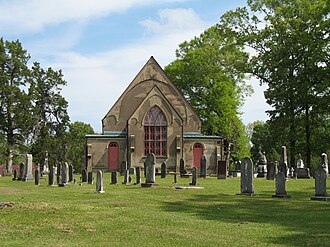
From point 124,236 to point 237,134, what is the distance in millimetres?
55435

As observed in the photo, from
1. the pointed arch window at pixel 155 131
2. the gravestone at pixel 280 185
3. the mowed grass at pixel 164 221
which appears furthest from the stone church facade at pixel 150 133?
the mowed grass at pixel 164 221

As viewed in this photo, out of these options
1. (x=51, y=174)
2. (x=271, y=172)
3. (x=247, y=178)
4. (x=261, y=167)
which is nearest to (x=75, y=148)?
(x=261, y=167)

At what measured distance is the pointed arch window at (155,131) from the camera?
55.4 metres

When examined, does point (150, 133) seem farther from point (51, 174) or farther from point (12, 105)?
point (51, 174)

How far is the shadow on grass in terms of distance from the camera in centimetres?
1176

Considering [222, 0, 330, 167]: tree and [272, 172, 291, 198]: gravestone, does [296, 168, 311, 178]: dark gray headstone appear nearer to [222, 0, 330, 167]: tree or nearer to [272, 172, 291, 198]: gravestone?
[222, 0, 330, 167]: tree

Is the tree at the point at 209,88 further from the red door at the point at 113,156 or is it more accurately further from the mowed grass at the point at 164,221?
the mowed grass at the point at 164,221

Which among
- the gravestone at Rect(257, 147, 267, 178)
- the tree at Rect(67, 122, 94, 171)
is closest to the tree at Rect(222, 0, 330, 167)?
the gravestone at Rect(257, 147, 267, 178)

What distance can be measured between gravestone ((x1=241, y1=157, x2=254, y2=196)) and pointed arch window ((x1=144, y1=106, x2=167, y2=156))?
108 ft

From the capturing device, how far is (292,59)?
154 ft

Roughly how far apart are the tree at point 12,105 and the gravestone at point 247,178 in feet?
136

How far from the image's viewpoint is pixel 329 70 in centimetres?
4169

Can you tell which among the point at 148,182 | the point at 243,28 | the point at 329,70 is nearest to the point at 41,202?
the point at 148,182

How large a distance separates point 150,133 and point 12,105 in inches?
698
